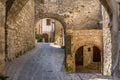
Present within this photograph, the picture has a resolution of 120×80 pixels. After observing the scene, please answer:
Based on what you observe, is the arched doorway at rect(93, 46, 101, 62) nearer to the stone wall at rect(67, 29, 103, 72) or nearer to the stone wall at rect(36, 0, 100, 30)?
the stone wall at rect(36, 0, 100, 30)

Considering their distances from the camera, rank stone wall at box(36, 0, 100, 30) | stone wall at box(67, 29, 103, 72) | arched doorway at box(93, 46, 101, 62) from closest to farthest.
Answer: stone wall at box(67, 29, 103, 72) < stone wall at box(36, 0, 100, 30) < arched doorway at box(93, 46, 101, 62)

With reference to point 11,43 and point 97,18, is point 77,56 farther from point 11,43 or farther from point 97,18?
point 11,43

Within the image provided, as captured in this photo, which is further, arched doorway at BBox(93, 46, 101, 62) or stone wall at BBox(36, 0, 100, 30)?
arched doorway at BBox(93, 46, 101, 62)

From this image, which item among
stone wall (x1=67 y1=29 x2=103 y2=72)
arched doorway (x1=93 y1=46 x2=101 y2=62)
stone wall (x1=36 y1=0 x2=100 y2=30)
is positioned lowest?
arched doorway (x1=93 y1=46 x2=101 y2=62)

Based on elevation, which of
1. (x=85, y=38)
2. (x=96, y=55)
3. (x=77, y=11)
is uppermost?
(x=77, y=11)

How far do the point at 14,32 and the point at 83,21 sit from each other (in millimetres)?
7897

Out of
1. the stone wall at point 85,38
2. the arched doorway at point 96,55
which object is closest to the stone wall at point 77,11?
→ the stone wall at point 85,38

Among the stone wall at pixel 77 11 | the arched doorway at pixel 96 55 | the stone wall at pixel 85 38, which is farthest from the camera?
the arched doorway at pixel 96 55

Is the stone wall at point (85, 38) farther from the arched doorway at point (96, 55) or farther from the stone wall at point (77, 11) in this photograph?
the arched doorway at point (96, 55)

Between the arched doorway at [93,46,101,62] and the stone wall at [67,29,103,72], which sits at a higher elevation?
the stone wall at [67,29,103,72]

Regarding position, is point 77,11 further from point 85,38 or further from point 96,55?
point 96,55

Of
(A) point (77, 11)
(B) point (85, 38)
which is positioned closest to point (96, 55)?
(A) point (77, 11)

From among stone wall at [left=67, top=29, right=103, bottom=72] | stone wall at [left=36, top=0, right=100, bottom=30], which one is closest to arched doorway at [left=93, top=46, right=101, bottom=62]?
stone wall at [left=36, top=0, right=100, bottom=30]

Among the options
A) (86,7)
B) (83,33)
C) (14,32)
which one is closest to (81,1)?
(86,7)
